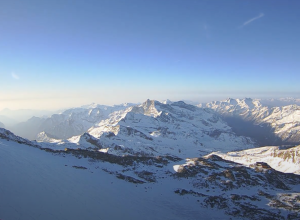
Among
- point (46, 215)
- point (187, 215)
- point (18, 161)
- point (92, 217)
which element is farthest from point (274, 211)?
point (18, 161)

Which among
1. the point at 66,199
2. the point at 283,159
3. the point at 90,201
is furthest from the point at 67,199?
the point at 283,159

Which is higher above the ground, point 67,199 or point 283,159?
point 67,199

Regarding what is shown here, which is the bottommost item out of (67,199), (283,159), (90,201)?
(283,159)

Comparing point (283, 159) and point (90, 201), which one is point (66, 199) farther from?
point (283, 159)

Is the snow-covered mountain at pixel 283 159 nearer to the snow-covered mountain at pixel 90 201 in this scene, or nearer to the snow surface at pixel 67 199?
the snow-covered mountain at pixel 90 201

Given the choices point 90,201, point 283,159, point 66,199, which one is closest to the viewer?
point 66,199

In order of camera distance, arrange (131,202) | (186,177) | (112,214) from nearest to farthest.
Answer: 1. (112,214)
2. (131,202)
3. (186,177)

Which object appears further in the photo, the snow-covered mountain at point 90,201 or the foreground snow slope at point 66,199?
the snow-covered mountain at point 90,201

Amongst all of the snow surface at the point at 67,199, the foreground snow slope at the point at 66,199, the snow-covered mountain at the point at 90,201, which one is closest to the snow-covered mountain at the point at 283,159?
the snow-covered mountain at the point at 90,201

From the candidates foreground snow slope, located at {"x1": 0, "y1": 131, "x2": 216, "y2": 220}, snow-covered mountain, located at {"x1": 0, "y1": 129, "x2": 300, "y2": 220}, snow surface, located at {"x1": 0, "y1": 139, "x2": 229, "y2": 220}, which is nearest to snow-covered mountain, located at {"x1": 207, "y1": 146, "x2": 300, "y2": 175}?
snow-covered mountain, located at {"x1": 0, "y1": 129, "x2": 300, "y2": 220}

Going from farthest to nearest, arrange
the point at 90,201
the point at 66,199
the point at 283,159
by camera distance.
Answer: the point at 283,159 < the point at 90,201 < the point at 66,199

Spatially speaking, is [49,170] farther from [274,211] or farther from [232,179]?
[232,179]
